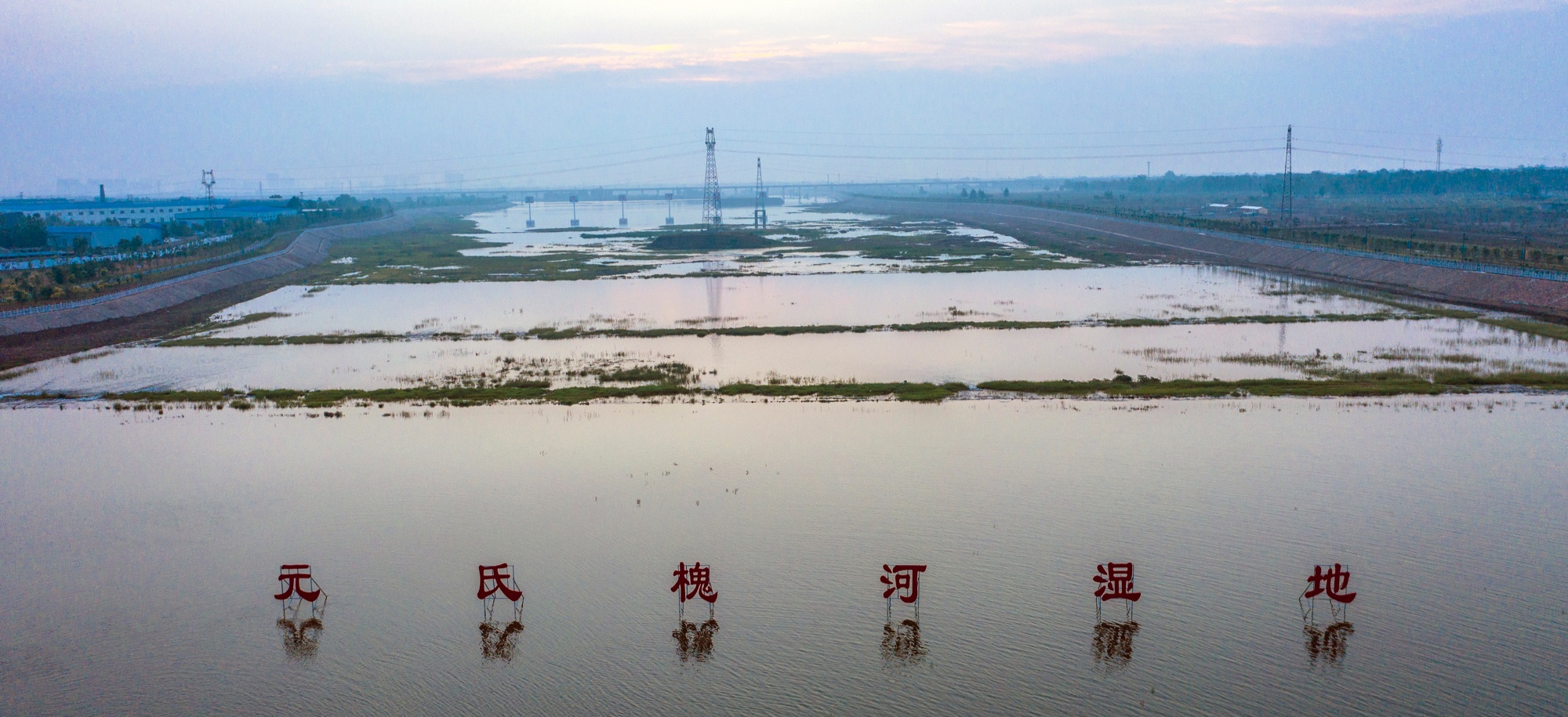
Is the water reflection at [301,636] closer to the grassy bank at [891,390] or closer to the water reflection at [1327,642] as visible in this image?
the water reflection at [1327,642]

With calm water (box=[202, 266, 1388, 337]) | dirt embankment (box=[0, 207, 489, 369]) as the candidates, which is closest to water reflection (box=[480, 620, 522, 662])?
calm water (box=[202, 266, 1388, 337])

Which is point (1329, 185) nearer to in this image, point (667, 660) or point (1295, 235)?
point (1295, 235)

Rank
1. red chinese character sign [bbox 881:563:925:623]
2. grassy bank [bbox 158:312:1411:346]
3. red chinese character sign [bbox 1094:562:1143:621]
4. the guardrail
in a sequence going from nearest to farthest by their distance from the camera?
red chinese character sign [bbox 1094:562:1143:621], red chinese character sign [bbox 881:563:925:623], grassy bank [bbox 158:312:1411:346], the guardrail

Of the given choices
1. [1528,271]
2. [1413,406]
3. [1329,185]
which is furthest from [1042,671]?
[1329,185]

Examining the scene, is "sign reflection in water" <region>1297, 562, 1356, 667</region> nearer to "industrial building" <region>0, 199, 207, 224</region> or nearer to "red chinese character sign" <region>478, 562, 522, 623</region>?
"red chinese character sign" <region>478, 562, 522, 623</region>

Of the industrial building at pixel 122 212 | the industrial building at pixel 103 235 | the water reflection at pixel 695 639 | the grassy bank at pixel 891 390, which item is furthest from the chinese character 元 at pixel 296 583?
the industrial building at pixel 122 212
